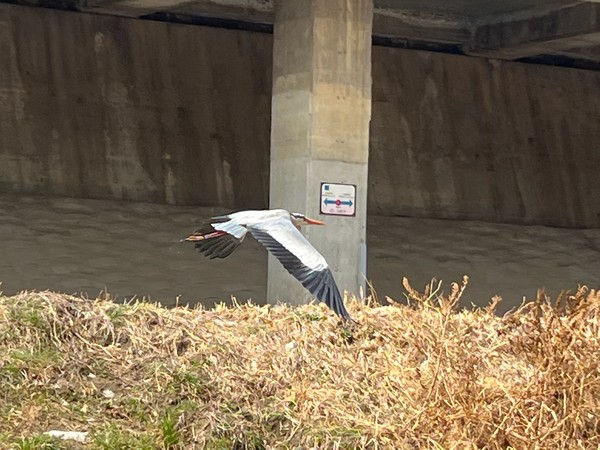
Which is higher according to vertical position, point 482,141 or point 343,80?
point 343,80

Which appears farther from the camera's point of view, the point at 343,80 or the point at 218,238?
the point at 343,80

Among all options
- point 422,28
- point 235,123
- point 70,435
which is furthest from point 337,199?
point 70,435

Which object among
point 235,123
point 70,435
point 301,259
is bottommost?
point 70,435

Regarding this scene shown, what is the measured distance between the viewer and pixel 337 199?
59.2 ft

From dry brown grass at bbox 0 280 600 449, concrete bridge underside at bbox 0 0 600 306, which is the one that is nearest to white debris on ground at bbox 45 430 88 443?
dry brown grass at bbox 0 280 600 449

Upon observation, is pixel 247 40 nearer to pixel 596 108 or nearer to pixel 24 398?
pixel 596 108

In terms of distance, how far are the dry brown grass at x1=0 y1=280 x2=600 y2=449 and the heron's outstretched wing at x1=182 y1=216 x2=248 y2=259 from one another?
68cm

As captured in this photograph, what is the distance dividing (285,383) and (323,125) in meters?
8.57

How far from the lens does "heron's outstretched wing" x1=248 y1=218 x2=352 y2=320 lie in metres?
9.59

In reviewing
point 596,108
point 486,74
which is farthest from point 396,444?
point 596,108

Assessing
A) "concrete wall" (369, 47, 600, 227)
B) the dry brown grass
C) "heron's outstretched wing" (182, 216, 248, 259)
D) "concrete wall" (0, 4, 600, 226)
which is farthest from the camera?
"concrete wall" (369, 47, 600, 227)

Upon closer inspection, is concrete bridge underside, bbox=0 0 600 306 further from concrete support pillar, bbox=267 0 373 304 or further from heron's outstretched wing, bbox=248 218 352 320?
heron's outstretched wing, bbox=248 218 352 320

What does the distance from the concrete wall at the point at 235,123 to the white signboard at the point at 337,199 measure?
6390mm

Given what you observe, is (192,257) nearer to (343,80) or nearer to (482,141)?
(343,80)
